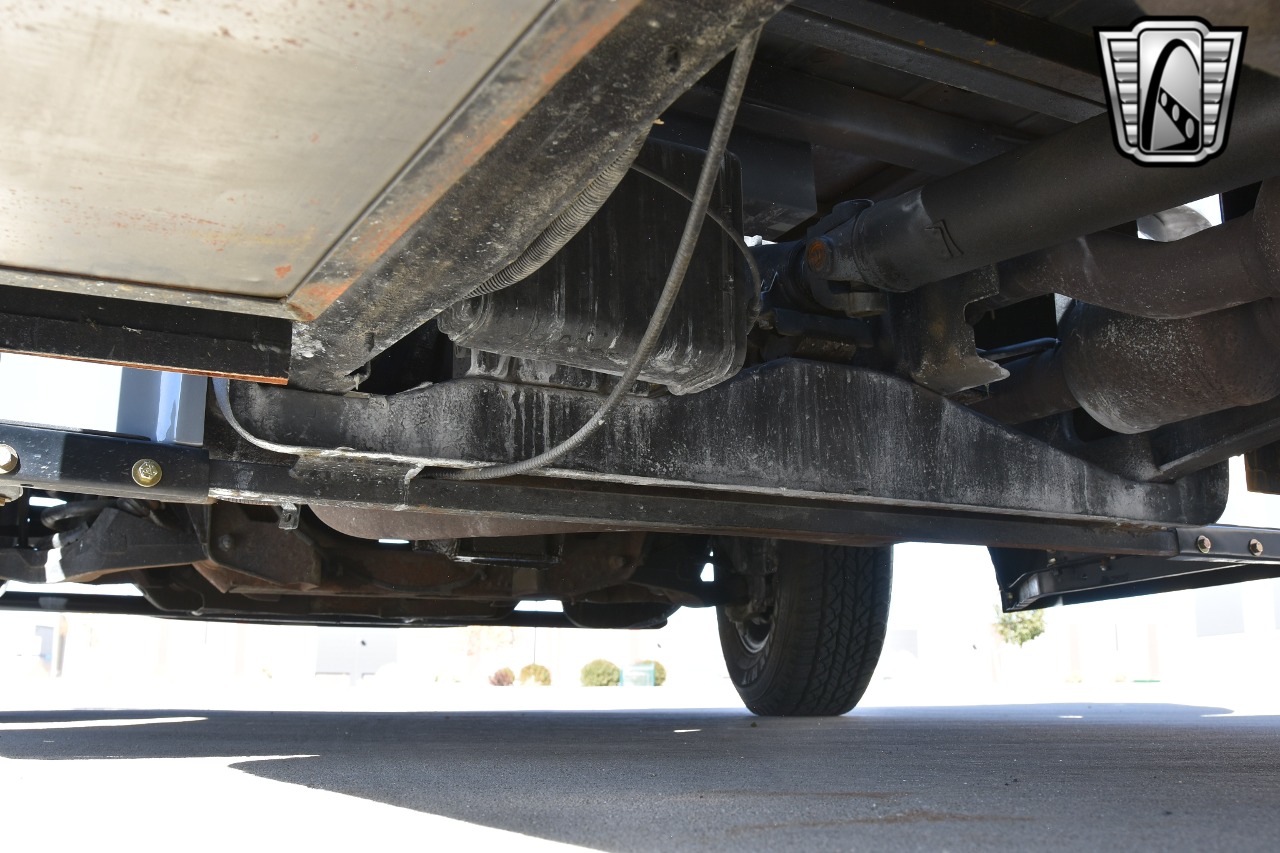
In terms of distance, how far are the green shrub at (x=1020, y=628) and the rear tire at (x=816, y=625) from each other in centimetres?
3818

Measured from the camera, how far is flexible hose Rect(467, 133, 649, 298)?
1371 mm

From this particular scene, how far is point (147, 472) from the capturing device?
2.00m

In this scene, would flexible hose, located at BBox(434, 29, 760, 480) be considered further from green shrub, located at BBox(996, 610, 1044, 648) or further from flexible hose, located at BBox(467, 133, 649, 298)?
green shrub, located at BBox(996, 610, 1044, 648)

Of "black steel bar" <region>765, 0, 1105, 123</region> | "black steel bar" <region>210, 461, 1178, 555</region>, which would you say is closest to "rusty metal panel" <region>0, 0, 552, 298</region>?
"black steel bar" <region>210, 461, 1178, 555</region>

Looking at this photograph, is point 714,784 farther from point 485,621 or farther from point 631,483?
point 485,621

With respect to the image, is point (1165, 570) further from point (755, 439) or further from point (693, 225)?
point (693, 225)

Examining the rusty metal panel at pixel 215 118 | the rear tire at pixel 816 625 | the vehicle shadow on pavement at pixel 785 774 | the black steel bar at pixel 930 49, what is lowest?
the vehicle shadow on pavement at pixel 785 774

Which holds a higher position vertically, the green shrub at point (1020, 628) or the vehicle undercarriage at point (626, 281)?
the vehicle undercarriage at point (626, 281)

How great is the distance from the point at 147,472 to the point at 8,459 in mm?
234

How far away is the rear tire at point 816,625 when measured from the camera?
155 inches

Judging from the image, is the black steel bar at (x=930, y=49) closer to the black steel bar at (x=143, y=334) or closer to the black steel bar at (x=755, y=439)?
the black steel bar at (x=755, y=439)

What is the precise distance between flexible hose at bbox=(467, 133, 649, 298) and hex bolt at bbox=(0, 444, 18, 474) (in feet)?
3.08

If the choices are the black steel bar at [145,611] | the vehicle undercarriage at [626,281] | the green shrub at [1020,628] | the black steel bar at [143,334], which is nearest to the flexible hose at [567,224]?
the vehicle undercarriage at [626,281]

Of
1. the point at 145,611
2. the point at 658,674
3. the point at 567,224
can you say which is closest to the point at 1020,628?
the point at 658,674
